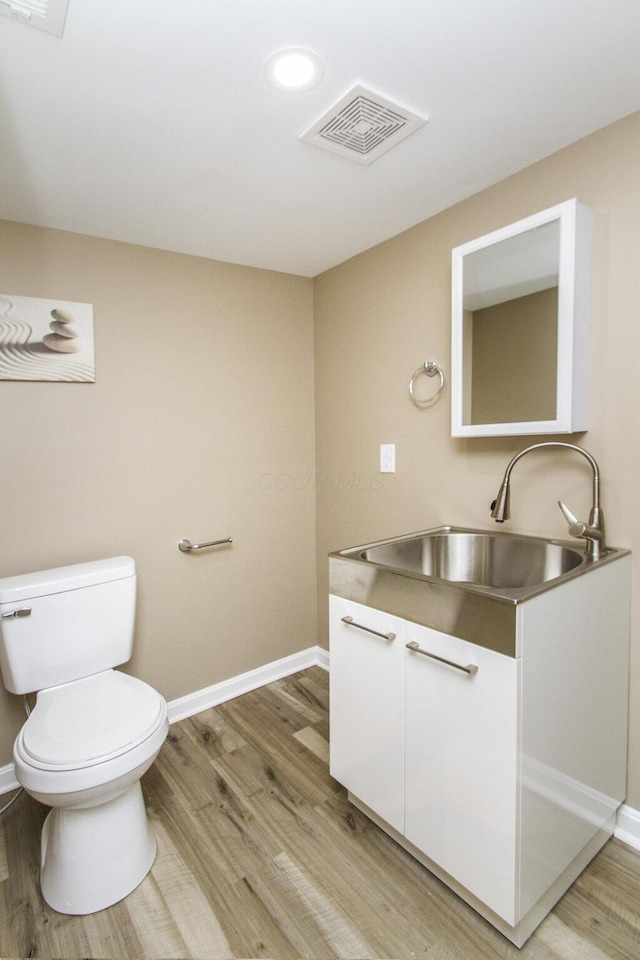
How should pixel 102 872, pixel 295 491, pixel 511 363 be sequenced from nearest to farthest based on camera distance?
pixel 102 872, pixel 511 363, pixel 295 491

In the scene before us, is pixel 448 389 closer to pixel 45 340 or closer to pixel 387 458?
pixel 387 458

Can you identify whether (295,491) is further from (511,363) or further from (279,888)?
(279,888)

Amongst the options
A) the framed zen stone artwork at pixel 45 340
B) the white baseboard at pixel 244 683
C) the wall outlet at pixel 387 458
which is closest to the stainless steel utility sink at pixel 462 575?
the wall outlet at pixel 387 458

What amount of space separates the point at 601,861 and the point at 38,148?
2704 millimetres

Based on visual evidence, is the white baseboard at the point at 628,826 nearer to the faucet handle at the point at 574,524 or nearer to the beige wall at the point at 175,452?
the faucet handle at the point at 574,524

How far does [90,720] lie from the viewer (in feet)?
4.94

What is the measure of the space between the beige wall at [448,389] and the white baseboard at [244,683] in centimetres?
19

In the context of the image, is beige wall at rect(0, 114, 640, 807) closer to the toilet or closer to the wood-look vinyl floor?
the toilet

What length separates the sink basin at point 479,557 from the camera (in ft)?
5.31

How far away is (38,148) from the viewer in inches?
57.3

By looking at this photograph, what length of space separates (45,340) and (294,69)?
1.31 meters

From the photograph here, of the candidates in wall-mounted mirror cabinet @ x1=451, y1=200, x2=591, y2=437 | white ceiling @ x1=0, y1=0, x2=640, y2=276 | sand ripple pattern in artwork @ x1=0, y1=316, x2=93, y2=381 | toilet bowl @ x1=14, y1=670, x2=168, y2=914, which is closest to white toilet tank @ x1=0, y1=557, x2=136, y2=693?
toilet bowl @ x1=14, y1=670, x2=168, y2=914

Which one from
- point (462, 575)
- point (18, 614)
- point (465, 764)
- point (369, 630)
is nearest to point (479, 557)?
point (462, 575)

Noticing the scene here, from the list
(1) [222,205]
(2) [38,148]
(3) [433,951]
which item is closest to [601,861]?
(3) [433,951]
